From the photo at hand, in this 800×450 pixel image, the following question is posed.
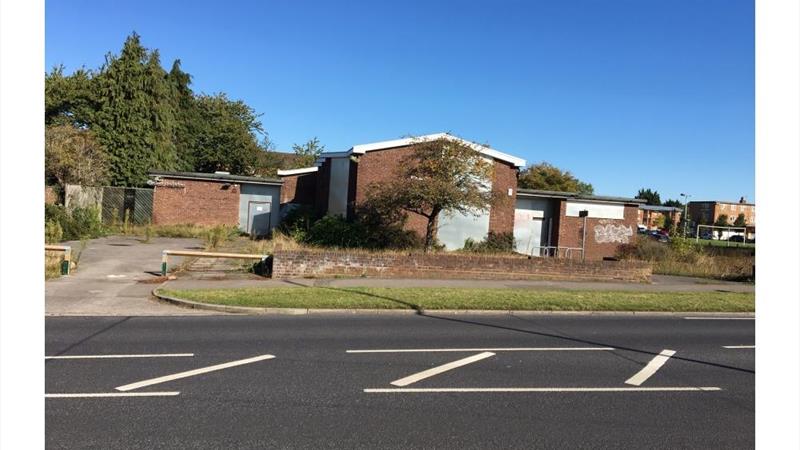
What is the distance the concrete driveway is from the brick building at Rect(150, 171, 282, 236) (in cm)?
865

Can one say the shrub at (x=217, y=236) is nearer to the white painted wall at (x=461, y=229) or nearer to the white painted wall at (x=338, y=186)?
the white painted wall at (x=338, y=186)

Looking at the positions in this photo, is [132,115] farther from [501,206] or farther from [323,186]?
[501,206]

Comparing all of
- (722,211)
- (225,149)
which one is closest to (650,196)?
(722,211)

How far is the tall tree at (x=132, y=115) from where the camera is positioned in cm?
3919

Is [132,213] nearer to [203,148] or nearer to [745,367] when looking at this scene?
[203,148]

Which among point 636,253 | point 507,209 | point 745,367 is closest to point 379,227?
point 507,209

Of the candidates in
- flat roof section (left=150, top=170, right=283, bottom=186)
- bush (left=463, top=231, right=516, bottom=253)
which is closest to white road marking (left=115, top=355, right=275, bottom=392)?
bush (left=463, top=231, right=516, bottom=253)

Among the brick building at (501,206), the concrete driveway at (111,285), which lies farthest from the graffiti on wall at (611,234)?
the concrete driveway at (111,285)

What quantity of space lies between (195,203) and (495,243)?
1699cm

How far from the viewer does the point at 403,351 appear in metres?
7.95

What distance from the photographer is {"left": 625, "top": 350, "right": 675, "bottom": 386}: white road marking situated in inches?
263

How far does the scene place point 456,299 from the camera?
12.6 m

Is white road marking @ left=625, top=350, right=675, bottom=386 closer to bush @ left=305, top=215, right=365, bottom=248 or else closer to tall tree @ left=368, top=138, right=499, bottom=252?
tall tree @ left=368, top=138, right=499, bottom=252

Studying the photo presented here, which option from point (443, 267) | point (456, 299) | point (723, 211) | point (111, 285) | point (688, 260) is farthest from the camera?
point (723, 211)
